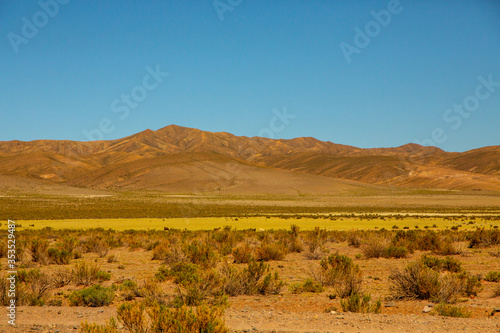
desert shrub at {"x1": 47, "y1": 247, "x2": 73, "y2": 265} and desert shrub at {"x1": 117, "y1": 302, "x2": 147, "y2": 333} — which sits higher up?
desert shrub at {"x1": 117, "y1": 302, "x2": 147, "y2": 333}

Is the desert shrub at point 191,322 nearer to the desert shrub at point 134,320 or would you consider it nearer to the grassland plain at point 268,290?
the grassland plain at point 268,290

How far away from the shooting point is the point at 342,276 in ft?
36.2

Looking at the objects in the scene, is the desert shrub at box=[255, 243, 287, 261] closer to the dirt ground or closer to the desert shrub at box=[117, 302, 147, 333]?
the dirt ground

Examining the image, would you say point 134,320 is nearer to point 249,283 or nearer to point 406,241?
point 249,283

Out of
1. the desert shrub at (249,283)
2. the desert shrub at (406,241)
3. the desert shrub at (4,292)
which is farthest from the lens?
the desert shrub at (406,241)

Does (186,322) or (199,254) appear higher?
(186,322)

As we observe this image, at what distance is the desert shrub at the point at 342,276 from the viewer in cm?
991

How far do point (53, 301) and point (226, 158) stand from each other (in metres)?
151

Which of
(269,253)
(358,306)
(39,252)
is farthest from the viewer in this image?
(269,253)

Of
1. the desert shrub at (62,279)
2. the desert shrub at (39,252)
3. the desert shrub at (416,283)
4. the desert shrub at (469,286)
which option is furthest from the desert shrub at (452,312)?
the desert shrub at (39,252)

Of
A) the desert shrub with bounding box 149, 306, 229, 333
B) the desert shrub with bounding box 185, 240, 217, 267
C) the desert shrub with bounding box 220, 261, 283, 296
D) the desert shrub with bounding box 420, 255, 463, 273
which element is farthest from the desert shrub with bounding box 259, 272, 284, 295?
the desert shrub with bounding box 149, 306, 229, 333

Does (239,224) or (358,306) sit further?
(239,224)

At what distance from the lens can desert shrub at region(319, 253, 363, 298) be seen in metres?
9.91

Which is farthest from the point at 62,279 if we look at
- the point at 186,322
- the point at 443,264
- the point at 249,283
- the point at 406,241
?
the point at 406,241
